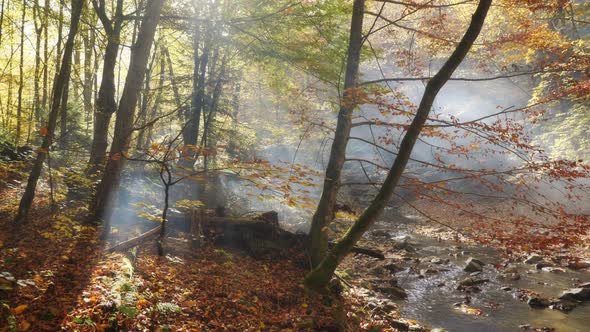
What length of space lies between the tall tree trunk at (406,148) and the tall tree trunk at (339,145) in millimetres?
1361

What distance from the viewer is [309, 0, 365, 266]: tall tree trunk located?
8.65 metres

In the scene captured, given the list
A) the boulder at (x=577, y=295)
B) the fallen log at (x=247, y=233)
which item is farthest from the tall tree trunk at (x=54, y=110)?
the boulder at (x=577, y=295)

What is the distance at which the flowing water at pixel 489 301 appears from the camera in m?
8.15

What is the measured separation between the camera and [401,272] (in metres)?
11.6

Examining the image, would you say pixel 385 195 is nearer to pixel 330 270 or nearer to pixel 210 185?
pixel 330 270

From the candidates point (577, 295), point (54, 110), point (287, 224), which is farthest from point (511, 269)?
point (54, 110)

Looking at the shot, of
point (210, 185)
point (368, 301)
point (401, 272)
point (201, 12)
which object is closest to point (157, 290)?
point (368, 301)

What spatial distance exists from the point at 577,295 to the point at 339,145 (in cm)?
767

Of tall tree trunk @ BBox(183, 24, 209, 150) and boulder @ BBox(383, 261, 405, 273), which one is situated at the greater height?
tall tree trunk @ BBox(183, 24, 209, 150)

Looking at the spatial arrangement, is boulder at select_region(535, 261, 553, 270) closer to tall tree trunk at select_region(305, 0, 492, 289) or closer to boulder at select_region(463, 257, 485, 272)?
boulder at select_region(463, 257, 485, 272)

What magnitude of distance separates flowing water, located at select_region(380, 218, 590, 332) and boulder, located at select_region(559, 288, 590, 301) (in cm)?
31

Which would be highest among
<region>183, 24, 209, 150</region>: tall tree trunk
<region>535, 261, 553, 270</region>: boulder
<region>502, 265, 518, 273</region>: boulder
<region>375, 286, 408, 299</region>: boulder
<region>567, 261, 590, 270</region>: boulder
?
<region>183, 24, 209, 150</region>: tall tree trunk

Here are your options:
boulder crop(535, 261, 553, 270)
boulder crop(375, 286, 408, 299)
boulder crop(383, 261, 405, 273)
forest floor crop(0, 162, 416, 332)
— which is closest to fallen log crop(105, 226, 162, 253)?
forest floor crop(0, 162, 416, 332)

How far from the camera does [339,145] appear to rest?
884cm
